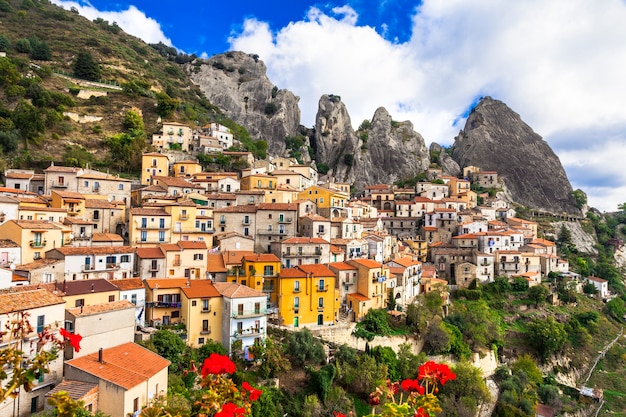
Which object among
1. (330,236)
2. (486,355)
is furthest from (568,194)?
(330,236)

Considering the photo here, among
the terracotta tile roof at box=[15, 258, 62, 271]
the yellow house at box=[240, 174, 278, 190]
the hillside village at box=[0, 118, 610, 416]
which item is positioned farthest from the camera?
the yellow house at box=[240, 174, 278, 190]

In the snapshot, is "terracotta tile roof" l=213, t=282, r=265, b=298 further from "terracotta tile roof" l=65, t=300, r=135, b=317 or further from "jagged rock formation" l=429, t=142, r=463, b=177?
"jagged rock formation" l=429, t=142, r=463, b=177

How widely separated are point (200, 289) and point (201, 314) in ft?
6.43

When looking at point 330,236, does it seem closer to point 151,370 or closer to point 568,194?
point 151,370

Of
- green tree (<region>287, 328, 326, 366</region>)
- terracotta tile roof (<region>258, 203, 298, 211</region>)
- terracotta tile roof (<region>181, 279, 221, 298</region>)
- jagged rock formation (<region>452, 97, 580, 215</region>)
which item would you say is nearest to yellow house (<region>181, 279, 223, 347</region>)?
terracotta tile roof (<region>181, 279, 221, 298</region>)

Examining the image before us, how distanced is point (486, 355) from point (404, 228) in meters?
28.9

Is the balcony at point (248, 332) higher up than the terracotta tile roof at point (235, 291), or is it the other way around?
the terracotta tile roof at point (235, 291)

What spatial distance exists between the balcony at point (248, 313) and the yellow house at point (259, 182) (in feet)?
79.2

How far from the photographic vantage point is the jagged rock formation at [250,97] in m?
96.4

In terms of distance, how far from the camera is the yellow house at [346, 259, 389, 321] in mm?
36500

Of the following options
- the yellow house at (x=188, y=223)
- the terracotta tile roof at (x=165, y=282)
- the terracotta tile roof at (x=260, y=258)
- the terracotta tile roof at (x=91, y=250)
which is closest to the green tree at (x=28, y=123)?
the yellow house at (x=188, y=223)

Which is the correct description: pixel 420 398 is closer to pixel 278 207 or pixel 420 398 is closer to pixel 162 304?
pixel 162 304

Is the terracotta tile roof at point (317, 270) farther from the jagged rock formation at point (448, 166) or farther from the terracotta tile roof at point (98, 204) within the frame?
the jagged rock formation at point (448, 166)

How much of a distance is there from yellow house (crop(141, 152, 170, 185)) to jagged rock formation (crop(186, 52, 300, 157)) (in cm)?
4226
